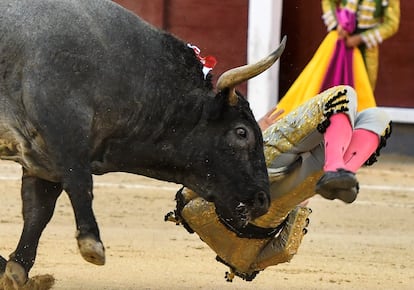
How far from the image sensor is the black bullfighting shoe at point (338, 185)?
423 centimetres

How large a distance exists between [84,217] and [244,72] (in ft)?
2.07

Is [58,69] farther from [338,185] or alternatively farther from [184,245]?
[184,245]

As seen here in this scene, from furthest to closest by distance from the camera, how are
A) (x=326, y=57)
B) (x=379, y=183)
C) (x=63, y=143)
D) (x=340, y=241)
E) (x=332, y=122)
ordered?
(x=379, y=183), (x=326, y=57), (x=340, y=241), (x=332, y=122), (x=63, y=143)

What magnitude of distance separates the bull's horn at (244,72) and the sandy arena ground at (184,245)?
3.29 ft

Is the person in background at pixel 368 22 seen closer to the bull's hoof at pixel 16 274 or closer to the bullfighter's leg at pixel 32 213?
the bullfighter's leg at pixel 32 213

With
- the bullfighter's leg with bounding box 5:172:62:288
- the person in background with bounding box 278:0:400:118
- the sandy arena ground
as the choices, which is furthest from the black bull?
the person in background with bounding box 278:0:400:118

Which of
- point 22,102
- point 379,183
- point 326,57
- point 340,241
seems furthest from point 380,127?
point 379,183

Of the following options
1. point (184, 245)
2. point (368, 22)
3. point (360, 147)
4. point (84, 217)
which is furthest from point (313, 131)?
point (368, 22)

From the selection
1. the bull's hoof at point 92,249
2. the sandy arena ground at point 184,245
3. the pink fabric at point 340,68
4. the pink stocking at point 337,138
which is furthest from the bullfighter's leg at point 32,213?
the pink fabric at point 340,68

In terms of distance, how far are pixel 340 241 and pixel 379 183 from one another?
6.30ft

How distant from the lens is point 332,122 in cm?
446

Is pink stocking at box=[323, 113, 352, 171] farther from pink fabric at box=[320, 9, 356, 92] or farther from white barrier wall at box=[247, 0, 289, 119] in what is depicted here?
white barrier wall at box=[247, 0, 289, 119]

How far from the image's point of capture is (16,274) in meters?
4.58

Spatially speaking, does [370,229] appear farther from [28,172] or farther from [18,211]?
[28,172]
